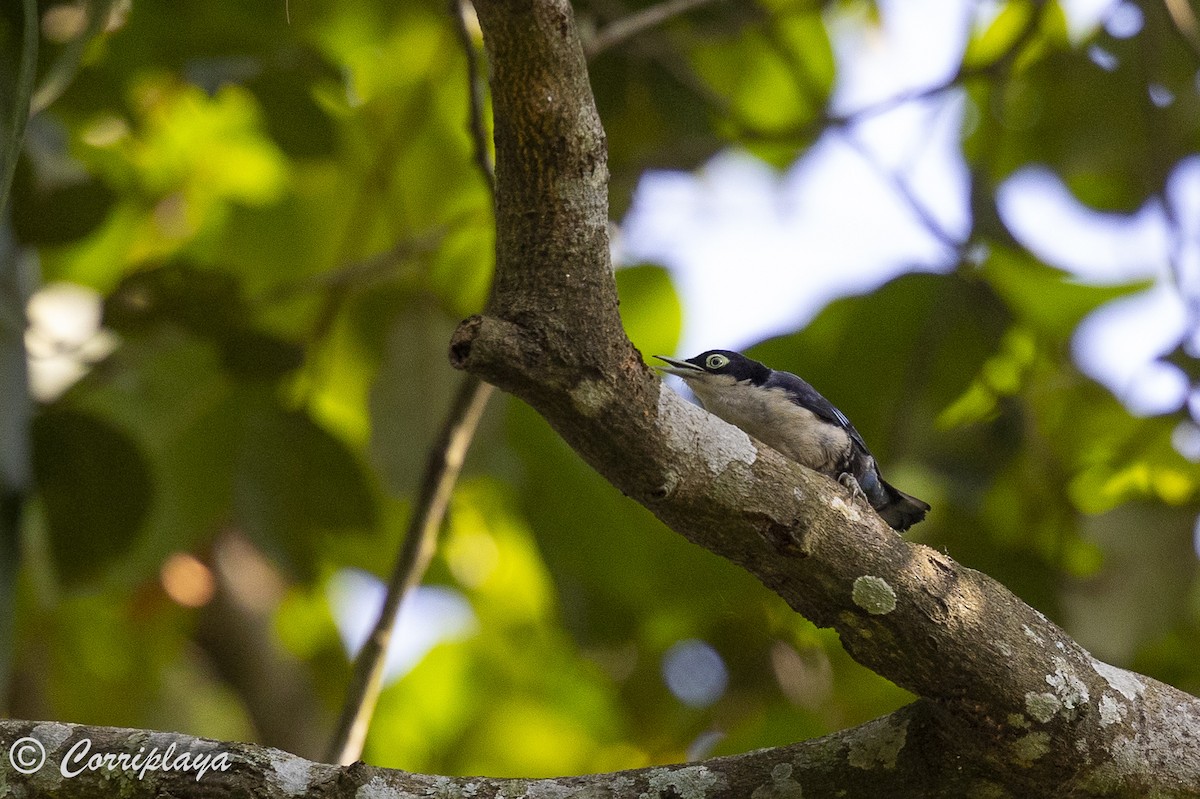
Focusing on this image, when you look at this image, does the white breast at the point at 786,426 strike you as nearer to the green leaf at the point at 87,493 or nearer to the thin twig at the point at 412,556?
Answer: the thin twig at the point at 412,556

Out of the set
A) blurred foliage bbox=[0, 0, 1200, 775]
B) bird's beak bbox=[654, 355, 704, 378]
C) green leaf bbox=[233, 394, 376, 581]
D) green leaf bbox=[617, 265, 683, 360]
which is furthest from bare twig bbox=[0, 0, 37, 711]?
green leaf bbox=[617, 265, 683, 360]

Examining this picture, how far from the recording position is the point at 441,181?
5.36 meters

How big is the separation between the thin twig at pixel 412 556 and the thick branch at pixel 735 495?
158cm

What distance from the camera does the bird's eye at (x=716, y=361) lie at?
11.2ft

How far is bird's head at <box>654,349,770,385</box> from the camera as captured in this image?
11.0 feet

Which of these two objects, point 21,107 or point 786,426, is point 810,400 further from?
point 21,107

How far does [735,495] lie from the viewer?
6.73ft

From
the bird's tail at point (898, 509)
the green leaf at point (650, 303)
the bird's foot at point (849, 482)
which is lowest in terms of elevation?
the bird's foot at point (849, 482)

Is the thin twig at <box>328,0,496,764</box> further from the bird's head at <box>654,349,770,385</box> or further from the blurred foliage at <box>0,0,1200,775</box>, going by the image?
the bird's head at <box>654,349,770,385</box>

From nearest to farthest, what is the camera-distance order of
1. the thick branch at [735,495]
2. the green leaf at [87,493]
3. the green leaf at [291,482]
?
the thick branch at [735,495]
the green leaf at [87,493]
the green leaf at [291,482]

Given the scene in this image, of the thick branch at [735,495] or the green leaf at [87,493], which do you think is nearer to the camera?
the thick branch at [735,495]

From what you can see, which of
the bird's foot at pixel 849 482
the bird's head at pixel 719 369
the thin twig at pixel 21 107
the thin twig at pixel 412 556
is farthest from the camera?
the thin twig at pixel 412 556

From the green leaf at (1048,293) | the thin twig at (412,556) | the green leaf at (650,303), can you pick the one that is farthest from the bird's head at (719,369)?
the green leaf at (1048,293)

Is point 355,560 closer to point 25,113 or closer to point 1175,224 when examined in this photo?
point 25,113
